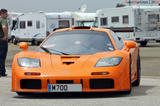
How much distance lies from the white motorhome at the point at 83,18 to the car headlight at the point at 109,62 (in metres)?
33.4

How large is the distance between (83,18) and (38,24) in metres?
4.54

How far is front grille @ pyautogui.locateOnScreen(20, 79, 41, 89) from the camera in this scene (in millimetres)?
8523

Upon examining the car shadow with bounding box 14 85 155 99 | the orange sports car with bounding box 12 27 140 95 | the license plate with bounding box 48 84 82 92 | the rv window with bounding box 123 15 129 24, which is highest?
the orange sports car with bounding box 12 27 140 95

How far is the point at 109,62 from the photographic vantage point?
864 centimetres

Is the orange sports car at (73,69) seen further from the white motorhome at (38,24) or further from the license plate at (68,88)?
the white motorhome at (38,24)

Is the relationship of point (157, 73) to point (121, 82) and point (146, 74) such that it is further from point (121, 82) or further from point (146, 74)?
point (121, 82)

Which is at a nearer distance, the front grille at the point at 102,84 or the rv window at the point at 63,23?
the front grille at the point at 102,84

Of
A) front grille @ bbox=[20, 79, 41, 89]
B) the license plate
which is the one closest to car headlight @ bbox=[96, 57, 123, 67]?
the license plate

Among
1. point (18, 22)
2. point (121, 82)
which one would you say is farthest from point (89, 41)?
point (18, 22)

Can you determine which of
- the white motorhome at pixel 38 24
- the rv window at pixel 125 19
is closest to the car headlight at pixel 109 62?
the rv window at pixel 125 19

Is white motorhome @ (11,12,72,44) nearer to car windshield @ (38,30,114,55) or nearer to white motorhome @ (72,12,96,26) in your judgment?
white motorhome @ (72,12,96,26)

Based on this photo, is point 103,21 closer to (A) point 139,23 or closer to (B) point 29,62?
(A) point 139,23

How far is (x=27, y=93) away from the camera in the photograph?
8852 mm

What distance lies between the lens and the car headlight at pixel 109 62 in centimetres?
859
